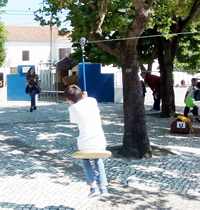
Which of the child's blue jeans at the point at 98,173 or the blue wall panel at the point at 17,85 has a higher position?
the blue wall panel at the point at 17,85

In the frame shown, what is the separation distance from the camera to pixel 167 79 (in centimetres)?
1494

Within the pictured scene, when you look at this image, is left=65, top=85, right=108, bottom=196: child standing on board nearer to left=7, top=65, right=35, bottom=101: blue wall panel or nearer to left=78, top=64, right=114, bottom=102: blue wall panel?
left=78, top=64, right=114, bottom=102: blue wall panel

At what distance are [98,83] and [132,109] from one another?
13.5 m

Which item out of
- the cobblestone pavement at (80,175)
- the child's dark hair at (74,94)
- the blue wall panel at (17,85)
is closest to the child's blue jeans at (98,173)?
the cobblestone pavement at (80,175)

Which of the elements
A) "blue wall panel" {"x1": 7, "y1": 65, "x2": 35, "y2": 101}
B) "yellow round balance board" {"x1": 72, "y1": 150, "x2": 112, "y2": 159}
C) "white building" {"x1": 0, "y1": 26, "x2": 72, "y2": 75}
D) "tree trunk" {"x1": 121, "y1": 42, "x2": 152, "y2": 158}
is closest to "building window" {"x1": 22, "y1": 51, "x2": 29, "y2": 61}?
"white building" {"x1": 0, "y1": 26, "x2": 72, "y2": 75}

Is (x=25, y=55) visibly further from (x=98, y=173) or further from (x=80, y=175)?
(x=98, y=173)

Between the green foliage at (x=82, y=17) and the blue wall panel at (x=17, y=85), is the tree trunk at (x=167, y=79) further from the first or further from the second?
the blue wall panel at (x=17, y=85)

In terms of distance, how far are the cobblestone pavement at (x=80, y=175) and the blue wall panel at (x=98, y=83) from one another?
10.3 meters

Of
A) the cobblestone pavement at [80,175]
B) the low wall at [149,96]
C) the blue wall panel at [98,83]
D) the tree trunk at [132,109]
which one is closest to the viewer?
the cobblestone pavement at [80,175]

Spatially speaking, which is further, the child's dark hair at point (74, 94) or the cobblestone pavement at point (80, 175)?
the cobblestone pavement at point (80, 175)

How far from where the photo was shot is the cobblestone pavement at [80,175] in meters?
5.84

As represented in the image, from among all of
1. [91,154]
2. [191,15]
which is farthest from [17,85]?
[91,154]

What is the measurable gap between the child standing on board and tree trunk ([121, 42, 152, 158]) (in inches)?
117

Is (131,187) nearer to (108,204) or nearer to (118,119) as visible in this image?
(108,204)
